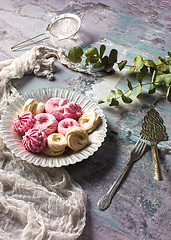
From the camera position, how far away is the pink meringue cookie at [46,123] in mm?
813

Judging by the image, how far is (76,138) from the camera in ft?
2.57

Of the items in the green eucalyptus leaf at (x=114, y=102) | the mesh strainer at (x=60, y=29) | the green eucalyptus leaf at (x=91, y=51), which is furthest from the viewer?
the mesh strainer at (x=60, y=29)

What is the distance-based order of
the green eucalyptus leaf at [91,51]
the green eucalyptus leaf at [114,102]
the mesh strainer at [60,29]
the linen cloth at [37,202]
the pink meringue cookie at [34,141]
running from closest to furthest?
the linen cloth at [37,202]
the pink meringue cookie at [34,141]
the green eucalyptus leaf at [114,102]
the green eucalyptus leaf at [91,51]
the mesh strainer at [60,29]

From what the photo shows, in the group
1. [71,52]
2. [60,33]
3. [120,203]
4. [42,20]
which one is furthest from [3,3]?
[120,203]

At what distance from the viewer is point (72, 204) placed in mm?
715

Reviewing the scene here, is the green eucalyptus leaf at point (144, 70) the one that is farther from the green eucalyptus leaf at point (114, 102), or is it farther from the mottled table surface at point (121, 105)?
the green eucalyptus leaf at point (114, 102)

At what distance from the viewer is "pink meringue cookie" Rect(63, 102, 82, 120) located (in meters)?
0.85

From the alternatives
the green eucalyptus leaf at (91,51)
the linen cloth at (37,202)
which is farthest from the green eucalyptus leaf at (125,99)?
the linen cloth at (37,202)

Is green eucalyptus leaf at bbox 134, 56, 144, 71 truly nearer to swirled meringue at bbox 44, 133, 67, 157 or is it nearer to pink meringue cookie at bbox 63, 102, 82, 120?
pink meringue cookie at bbox 63, 102, 82, 120

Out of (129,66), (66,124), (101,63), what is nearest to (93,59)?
(101,63)

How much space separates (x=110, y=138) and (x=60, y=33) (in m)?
0.58

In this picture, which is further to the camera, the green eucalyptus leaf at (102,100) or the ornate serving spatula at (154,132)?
the green eucalyptus leaf at (102,100)

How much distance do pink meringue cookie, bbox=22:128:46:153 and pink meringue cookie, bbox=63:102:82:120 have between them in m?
0.11

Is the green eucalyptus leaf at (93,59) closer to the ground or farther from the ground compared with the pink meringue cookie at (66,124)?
farther from the ground
